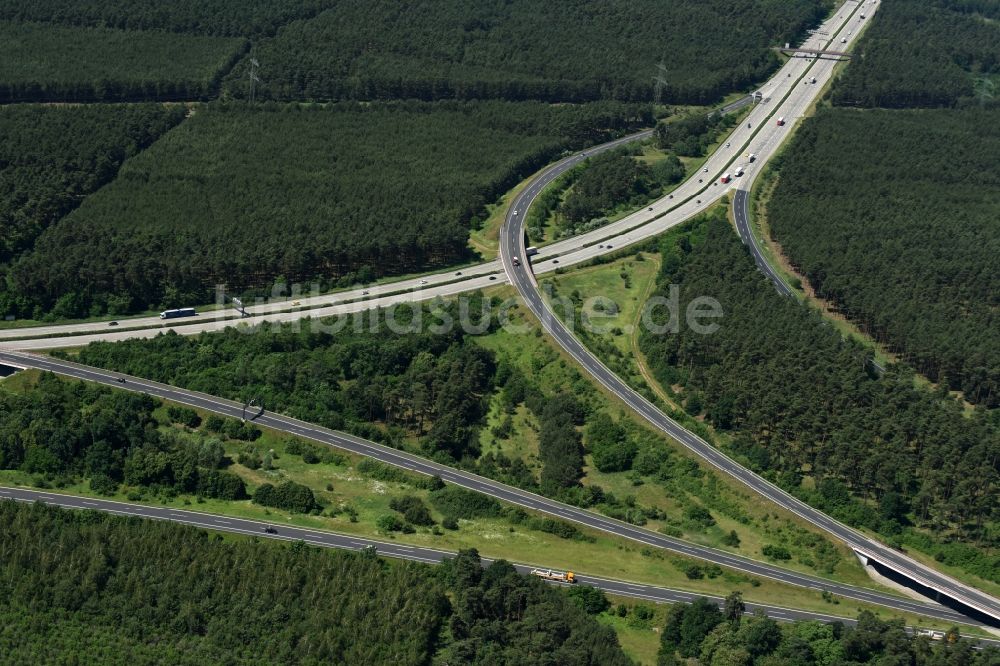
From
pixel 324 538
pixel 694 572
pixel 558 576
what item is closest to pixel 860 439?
pixel 694 572

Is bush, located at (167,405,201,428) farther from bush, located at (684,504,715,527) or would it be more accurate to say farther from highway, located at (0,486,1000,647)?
bush, located at (684,504,715,527)

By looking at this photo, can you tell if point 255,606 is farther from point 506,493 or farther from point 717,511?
point 717,511

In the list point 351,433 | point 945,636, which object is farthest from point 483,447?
point 945,636

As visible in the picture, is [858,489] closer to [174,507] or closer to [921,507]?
[921,507]

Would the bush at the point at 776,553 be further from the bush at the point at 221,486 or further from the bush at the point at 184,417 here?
the bush at the point at 184,417

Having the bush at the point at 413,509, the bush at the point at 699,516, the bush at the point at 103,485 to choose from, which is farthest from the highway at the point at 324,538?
the bush at the point at 699,516

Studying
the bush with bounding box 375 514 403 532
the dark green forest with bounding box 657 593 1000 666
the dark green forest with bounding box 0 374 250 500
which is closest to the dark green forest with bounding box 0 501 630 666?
the bush with bounding box 375 514 403 532
